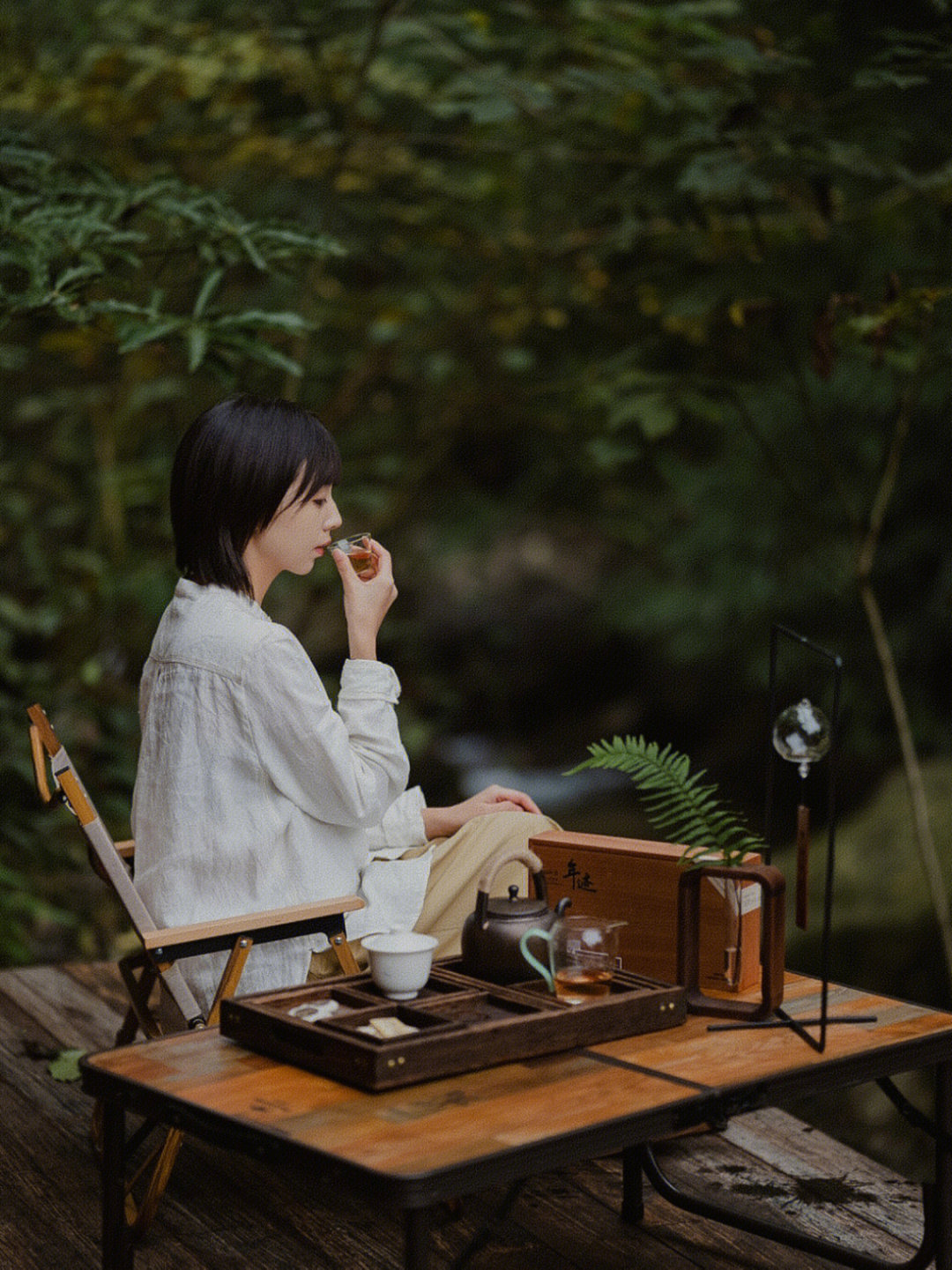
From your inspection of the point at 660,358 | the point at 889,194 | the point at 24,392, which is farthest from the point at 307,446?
the point at 24,392

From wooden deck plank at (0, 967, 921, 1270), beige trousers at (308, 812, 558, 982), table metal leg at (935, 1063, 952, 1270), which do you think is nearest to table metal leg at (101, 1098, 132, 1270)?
wooden deck plank at (0, 967, 921, 1270)

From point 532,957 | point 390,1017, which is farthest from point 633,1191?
point 390,1017

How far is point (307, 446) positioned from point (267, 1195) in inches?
48.5

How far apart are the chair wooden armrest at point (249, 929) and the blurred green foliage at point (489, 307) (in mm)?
1161

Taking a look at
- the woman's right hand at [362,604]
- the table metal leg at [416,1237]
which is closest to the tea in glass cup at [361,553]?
the woman's right hand at [362,604]

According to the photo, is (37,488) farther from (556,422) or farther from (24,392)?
(556,422)

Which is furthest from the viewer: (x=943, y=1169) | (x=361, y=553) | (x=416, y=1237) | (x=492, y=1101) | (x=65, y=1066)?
(x=65, y=1066)

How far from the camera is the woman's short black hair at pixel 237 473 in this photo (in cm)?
228

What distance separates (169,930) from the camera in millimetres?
2092

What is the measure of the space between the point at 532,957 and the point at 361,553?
79 cm

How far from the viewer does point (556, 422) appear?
18.2ft

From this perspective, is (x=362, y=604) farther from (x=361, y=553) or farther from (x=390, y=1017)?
(x=390, y=1017)

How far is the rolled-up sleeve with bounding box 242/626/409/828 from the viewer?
2.17 meters

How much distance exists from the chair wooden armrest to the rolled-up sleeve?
15 cm
